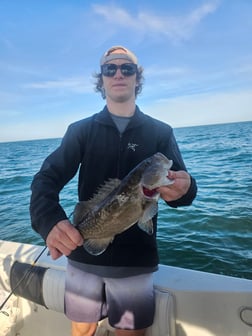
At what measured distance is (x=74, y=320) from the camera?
9.07ft

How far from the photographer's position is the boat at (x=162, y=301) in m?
2.92

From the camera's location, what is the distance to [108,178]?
2.74m

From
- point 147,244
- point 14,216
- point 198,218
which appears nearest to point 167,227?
point 198,218

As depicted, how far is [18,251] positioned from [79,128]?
2213mm

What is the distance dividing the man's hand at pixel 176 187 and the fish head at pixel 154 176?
0.05m

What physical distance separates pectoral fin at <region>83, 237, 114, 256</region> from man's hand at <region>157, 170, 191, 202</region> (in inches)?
23.2

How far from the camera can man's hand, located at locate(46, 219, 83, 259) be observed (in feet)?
7.41

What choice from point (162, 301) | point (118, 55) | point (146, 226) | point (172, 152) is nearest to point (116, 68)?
point (118, 55)

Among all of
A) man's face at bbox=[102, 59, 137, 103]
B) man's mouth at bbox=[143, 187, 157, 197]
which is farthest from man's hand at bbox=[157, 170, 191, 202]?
man's face at bbox=[102, 59, 137, 103]

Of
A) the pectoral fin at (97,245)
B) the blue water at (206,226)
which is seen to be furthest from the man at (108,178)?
the blue water at (206,226)

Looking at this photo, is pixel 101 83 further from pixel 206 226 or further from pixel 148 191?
pixel 206 226

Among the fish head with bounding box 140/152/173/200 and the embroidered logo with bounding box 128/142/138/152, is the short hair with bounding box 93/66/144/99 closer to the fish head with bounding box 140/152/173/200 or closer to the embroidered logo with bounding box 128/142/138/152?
the embroidered logo with bounding box 128/142/138/152

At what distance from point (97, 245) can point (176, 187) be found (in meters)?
0.81

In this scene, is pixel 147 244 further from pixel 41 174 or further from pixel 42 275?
pixel 42 275
